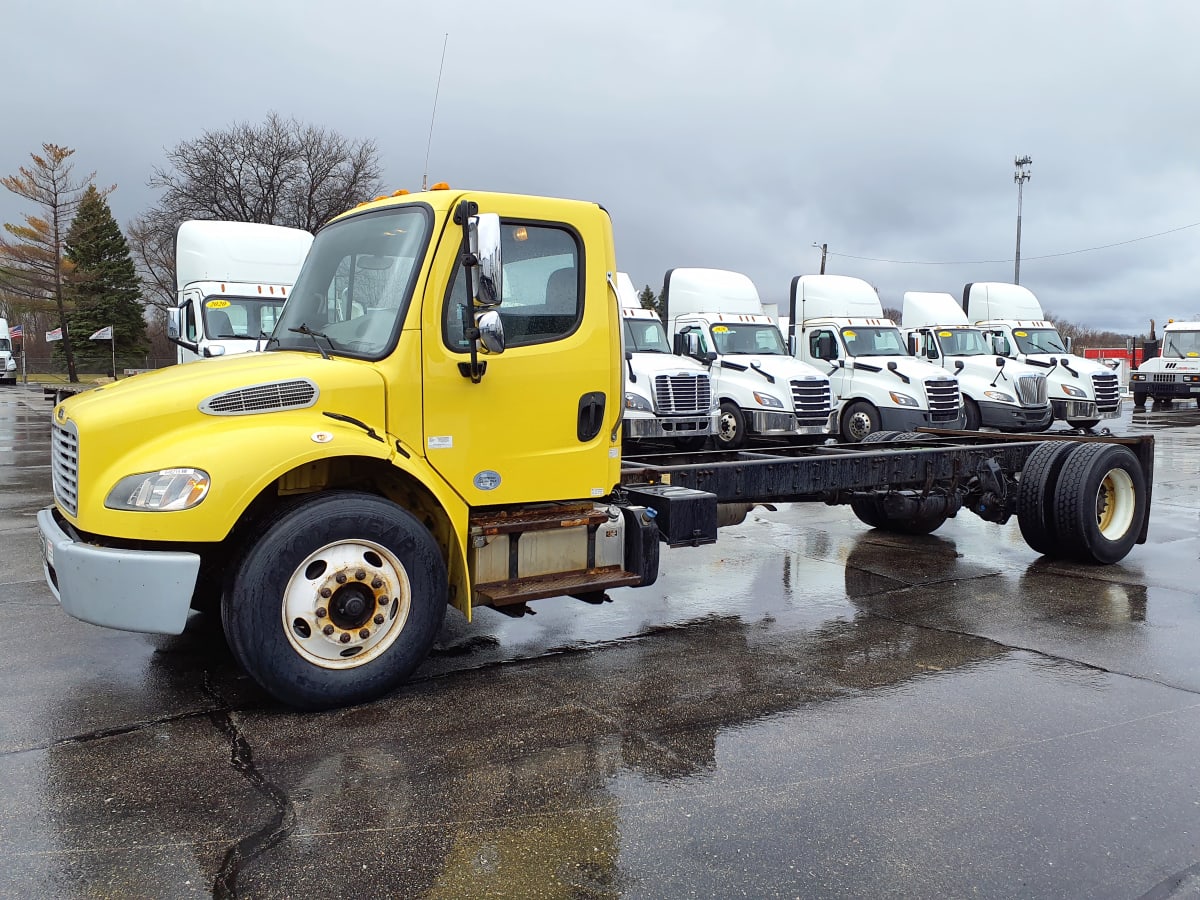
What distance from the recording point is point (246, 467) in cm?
434

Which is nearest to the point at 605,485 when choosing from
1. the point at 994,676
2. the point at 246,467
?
the point at 246,467

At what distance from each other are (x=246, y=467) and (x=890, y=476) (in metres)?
5.09

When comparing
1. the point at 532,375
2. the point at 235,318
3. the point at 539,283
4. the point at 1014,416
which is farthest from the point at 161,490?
the point at 1014,416

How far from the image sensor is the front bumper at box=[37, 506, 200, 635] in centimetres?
425

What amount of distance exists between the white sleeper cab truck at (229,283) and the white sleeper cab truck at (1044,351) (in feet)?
55.0

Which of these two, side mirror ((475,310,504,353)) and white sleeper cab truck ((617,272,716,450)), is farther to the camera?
white sleeper cab truck ((617,272,716,450))

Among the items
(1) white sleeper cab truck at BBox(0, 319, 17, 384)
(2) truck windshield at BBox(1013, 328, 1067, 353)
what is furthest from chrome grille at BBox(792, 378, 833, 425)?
(1) white sleeper cab truck at BBox(0, 319, 17, 384)

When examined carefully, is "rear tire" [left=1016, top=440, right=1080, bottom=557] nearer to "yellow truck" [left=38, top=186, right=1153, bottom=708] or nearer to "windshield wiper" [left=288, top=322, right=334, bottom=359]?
"yellow truck" [left=38, top=186, right=1153, bottom=708]

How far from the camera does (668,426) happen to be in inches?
641

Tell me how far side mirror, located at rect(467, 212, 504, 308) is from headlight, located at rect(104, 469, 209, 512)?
1.49 m

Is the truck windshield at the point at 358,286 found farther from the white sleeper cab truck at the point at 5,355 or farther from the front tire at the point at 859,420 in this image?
the white sleeper cab truck at the point at 5,355

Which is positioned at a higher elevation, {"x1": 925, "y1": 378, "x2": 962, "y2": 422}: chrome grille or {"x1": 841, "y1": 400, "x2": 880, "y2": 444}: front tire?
{"x1": 925, "y1": 378, "x2": 962, "y2": 422}: chrome grille

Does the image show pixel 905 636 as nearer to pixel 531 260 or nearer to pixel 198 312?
pixel 531 260

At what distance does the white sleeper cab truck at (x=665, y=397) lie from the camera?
51.9 ft
